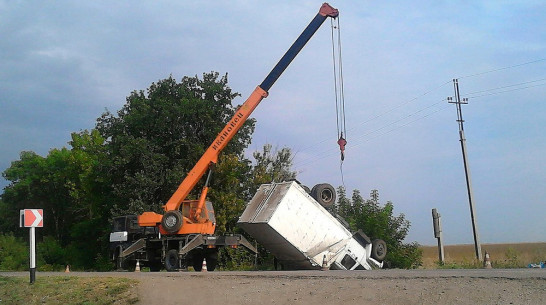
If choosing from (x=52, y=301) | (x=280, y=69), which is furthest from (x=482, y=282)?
(x=280, y=69)

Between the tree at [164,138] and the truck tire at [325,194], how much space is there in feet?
54.6

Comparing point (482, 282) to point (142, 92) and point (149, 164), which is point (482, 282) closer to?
point (149, 164)

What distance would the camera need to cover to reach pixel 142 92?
136ft

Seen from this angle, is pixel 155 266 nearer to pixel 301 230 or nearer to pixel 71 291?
pixel 301 230

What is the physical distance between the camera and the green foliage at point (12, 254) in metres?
42.5

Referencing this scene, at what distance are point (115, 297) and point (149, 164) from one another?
1007 inches

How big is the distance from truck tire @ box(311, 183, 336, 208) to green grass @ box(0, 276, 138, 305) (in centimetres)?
874

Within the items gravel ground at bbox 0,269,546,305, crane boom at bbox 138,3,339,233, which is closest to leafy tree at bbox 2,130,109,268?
crane boom at bbox 138,3,339,233

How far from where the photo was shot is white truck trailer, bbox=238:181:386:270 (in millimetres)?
19750

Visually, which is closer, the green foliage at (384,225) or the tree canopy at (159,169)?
the green foliage at (384,225)

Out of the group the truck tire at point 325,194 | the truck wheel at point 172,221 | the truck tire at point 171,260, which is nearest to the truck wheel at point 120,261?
the truck tire at point 171,260

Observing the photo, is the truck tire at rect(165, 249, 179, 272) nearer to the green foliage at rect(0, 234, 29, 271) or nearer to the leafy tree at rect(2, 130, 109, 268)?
the leafy tree at rect(2, 130, 109, 268)

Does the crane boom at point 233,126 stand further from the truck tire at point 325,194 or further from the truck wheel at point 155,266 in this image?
the truck tire at point 325,194

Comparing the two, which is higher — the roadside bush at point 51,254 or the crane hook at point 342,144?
the crane hook at point 342,144
